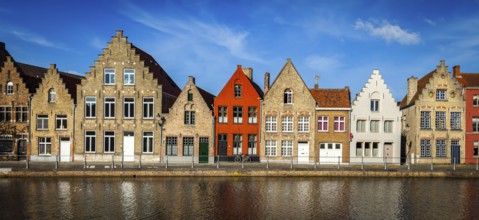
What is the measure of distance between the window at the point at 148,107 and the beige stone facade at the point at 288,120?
11449mm

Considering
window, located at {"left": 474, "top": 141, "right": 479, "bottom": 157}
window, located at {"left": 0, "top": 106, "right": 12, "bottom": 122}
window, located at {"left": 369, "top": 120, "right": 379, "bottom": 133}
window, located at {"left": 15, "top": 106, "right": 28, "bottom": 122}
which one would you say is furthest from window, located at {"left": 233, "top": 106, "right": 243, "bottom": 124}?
window, located at {"left": 474, "top": 141, "right": 479, "bottom": 157}

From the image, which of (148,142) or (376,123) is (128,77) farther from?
(376,123)

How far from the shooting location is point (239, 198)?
2119 centimetres

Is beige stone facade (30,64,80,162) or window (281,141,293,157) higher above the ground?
beige stone facade (30,64,80,162)

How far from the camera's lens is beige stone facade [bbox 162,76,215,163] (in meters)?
37.6

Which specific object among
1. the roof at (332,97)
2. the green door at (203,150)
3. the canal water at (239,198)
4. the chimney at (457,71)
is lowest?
the canal water at (239,198)

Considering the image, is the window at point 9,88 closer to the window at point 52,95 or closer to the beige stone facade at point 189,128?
the window at point 52,95

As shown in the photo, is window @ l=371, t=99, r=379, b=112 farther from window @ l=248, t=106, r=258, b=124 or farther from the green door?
Result: the green door

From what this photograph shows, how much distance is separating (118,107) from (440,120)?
110 ft

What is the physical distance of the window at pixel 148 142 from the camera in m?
38.0

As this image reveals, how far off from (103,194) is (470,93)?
1450 inches

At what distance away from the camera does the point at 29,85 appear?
40562 millimetres

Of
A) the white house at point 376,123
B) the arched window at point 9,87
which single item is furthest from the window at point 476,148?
the arched window at point 9,87

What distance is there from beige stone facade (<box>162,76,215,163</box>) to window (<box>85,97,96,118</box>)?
7.78m
